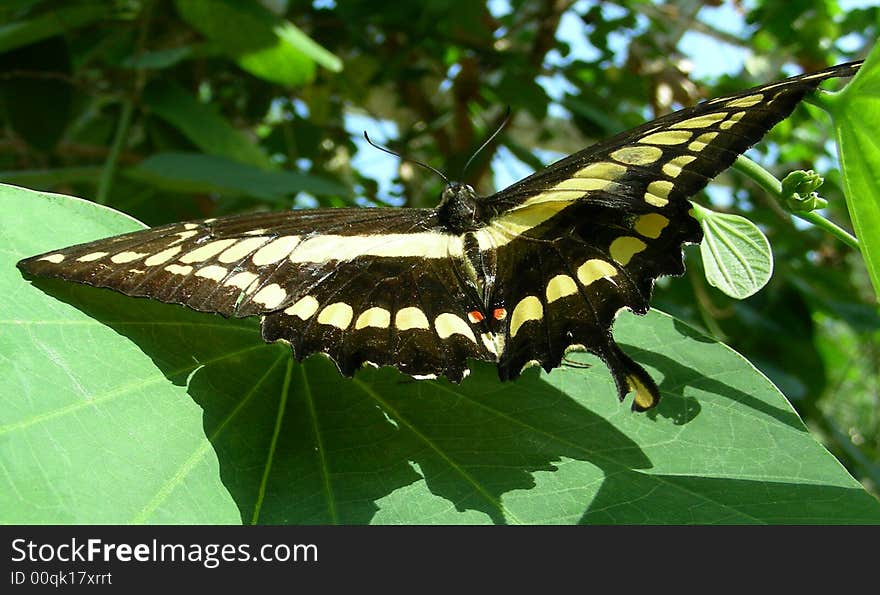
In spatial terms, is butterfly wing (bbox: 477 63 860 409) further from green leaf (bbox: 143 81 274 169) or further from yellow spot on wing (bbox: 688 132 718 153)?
green leaf (bbox: 143 81 274 169)

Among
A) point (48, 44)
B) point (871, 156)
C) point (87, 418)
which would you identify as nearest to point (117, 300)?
point (87, 418)

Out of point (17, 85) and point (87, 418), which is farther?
point (17, 85)

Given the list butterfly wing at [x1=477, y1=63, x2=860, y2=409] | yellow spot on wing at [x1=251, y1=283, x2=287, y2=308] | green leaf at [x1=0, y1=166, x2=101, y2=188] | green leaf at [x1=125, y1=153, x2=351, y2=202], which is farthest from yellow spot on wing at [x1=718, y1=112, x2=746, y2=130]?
green leaf at [x1=0, y1=166, x2=101, y2=188]

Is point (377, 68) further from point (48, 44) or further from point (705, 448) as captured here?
point (705, 448)

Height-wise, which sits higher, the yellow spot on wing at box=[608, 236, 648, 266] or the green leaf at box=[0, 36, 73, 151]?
the green leaf at box=[0, 36, 73, 151]

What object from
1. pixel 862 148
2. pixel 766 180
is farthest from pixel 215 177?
pixel 862 148

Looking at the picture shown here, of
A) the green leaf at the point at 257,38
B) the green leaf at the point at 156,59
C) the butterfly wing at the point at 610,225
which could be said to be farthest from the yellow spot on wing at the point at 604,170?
the green leaf at the point at 156,59
